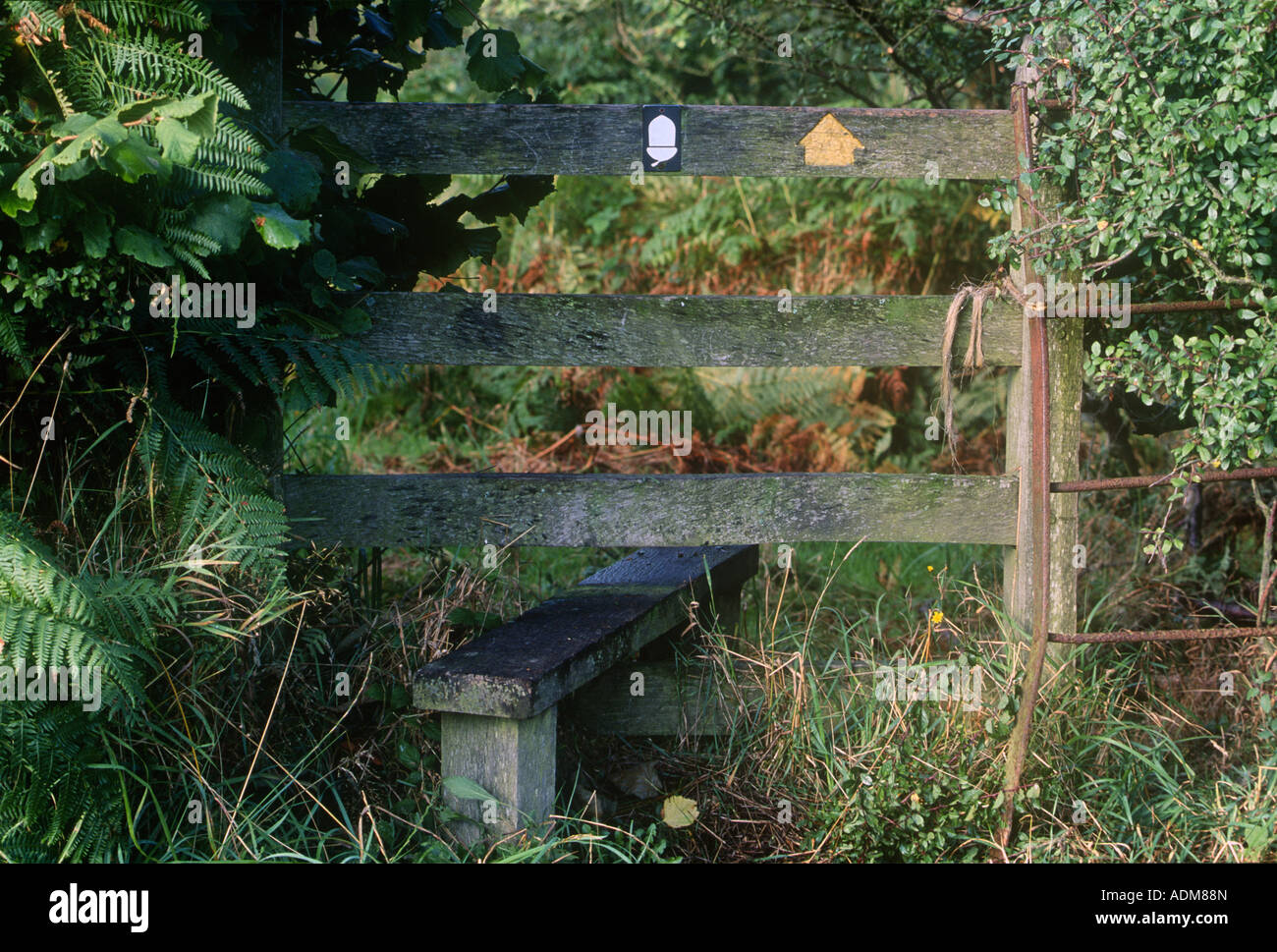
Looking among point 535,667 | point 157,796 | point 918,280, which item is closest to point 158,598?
point 157,796

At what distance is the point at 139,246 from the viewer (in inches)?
97.2

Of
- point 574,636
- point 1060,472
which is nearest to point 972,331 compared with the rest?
point 1060,472

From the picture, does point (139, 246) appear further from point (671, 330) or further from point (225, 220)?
point (671, 330)

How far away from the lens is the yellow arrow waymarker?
325 centimetres

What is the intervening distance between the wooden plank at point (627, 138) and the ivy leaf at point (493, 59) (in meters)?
0.09

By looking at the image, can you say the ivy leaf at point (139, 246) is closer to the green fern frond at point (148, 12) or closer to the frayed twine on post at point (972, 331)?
the green fern frond at point (148, 12)

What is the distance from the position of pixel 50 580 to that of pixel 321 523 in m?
0.96

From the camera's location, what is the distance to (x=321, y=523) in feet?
10.8

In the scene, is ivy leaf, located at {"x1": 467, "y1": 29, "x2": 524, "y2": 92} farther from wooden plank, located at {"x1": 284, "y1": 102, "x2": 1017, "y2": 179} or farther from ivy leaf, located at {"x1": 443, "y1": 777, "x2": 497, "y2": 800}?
ivy leaf, located at {"x1": 443, "y1": 777, "x2": 497, "y2": 800}

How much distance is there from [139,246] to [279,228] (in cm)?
30

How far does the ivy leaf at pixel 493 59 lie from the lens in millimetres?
3240

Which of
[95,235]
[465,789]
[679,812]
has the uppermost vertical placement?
[95,235]

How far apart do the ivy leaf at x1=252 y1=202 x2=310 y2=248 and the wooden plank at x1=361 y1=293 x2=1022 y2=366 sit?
71 centimetres
